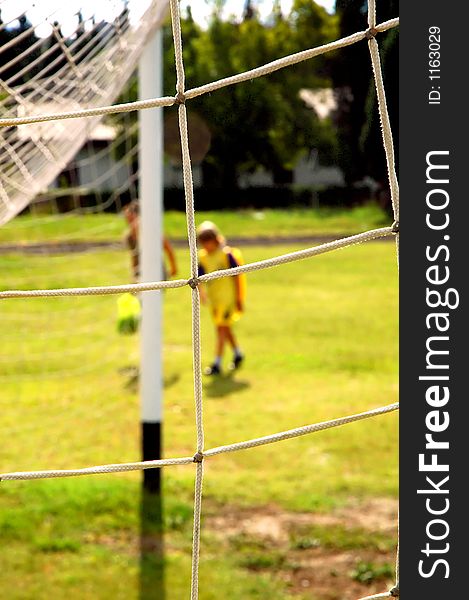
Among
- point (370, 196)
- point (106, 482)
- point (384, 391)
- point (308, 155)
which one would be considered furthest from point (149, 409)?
point (308, 155)

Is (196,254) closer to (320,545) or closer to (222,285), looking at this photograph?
(320,545)

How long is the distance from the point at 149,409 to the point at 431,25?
338 centimetres

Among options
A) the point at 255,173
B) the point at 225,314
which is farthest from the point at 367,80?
the point at 255,173

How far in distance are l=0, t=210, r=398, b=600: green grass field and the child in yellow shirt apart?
237 mm

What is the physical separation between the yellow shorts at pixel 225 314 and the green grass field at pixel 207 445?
17.3 inches

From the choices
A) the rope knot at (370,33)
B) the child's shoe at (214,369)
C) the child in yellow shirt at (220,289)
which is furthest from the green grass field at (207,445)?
the rope knot at (370,33)

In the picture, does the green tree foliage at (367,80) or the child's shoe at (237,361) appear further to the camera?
the child's shoe at (237,361)

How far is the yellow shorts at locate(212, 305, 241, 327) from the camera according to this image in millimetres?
7484

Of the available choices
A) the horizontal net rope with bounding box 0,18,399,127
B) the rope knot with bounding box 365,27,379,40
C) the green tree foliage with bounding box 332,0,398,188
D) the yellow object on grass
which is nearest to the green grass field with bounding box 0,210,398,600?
the yellow object on grass

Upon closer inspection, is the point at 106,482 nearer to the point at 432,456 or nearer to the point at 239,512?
the point at 239,512

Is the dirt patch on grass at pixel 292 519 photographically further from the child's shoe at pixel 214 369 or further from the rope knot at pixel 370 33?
the child's shoe at pixel 214 369

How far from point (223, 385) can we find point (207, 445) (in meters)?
1.71

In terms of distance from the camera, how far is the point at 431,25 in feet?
5.71

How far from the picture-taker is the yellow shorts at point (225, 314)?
7484 millimetres
